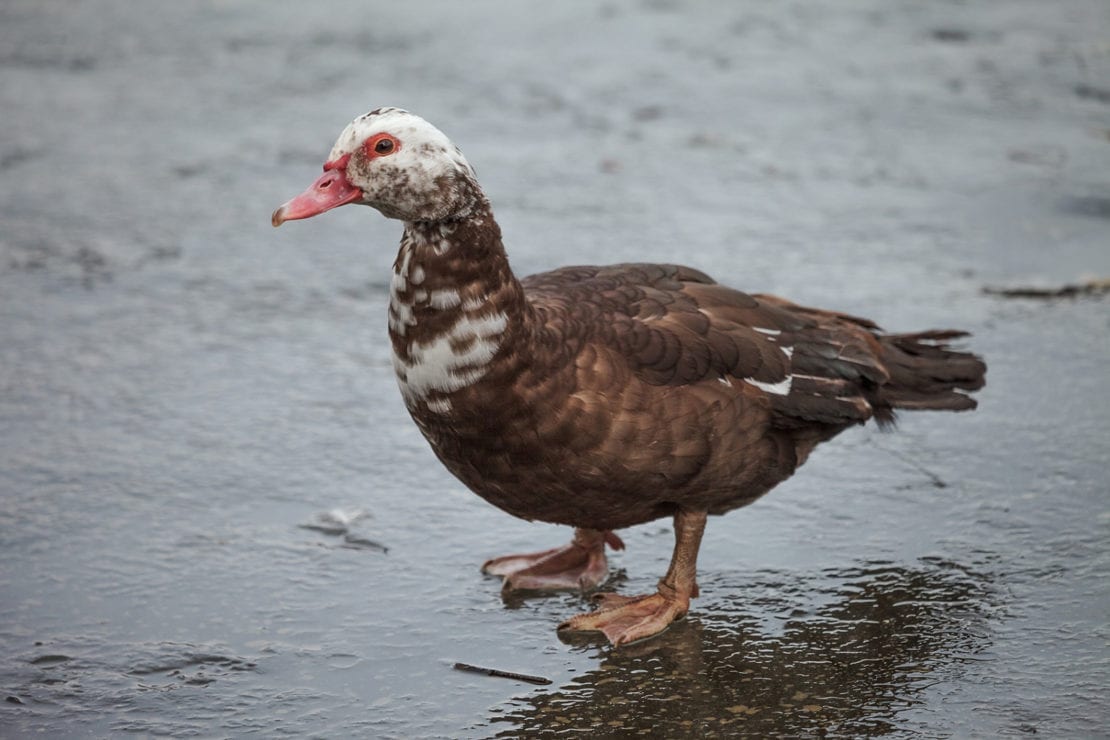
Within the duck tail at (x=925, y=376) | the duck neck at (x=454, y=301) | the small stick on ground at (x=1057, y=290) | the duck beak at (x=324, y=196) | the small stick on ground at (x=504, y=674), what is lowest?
the small stick on ground at (x=504, y=674)

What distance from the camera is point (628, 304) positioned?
14.4ft

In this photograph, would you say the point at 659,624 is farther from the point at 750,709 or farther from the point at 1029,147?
the point at 1029,147

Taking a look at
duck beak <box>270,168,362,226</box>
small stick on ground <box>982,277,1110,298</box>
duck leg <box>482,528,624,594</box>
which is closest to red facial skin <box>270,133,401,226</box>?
duck beak <box>270,168,362,226</box>

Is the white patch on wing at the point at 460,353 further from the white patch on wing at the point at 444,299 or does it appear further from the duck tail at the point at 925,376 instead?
the duck tail at the point at 925,376

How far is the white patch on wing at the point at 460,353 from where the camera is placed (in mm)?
3971

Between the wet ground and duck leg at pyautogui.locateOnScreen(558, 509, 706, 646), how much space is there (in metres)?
0.07

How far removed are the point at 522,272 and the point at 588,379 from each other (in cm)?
252

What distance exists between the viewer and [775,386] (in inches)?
174

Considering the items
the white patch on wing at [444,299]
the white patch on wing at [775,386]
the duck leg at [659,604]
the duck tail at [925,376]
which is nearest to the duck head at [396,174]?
the white patch on wing at [444,299]

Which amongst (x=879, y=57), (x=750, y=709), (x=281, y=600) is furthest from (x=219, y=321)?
(x=879, y=57)

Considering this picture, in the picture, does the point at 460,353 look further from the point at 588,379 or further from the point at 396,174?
the point at 396,174

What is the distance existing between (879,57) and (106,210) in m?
4.71

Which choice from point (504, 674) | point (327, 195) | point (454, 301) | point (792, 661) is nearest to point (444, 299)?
point (454, 301)

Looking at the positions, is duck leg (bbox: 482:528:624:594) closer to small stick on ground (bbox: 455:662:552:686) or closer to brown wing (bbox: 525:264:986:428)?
small stick on ground (bbox: 455:662:552:686)
